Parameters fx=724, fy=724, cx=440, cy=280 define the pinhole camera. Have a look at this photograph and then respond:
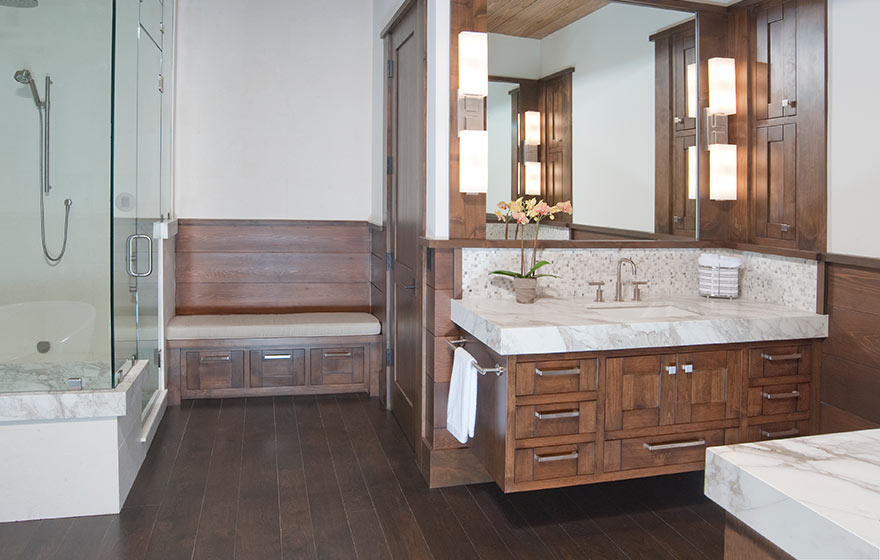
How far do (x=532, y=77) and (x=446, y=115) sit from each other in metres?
0.46

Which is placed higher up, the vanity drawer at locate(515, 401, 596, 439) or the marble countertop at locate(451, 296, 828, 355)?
the marble countertop at locate(451, 296, 828, 355)

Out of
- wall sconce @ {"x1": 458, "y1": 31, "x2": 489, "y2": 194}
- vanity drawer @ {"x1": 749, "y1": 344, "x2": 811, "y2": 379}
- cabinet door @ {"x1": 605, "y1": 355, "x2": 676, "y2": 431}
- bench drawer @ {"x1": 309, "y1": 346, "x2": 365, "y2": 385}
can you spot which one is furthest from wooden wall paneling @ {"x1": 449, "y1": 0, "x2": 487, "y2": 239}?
bench drawer @ {"x1": 309, "y1": 346, "x2": 365, "y2": 385}

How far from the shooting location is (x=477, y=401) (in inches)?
111

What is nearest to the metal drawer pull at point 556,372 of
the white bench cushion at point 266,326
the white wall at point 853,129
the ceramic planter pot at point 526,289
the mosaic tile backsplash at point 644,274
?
the ceramic planter pot at point 526,289

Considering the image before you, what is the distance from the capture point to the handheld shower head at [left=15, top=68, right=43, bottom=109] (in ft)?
8.98

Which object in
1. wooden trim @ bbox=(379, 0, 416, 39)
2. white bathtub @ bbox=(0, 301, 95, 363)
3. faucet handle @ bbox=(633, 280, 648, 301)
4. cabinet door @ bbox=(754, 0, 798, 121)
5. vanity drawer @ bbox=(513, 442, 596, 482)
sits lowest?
vanity drawer @ bbox=(513, 442, 596, 482)

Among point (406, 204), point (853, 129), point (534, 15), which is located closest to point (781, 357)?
point (853, 129)

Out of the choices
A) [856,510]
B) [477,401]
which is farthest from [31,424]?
[856,510]

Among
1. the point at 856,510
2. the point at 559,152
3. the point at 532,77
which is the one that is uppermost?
the point at 532,77

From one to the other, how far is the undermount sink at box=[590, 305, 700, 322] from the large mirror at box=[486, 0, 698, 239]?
16.1 inches

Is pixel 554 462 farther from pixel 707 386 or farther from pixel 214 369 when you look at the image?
pixel 214 369

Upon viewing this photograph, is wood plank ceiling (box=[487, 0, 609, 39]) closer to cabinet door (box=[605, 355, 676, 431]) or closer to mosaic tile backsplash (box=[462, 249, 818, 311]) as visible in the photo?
mosaic tile backsplash (box=[462, 249, 818, 311])

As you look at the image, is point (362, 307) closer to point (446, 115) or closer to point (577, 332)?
point (446, 115)

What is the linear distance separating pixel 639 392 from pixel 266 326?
2442 millimetres
